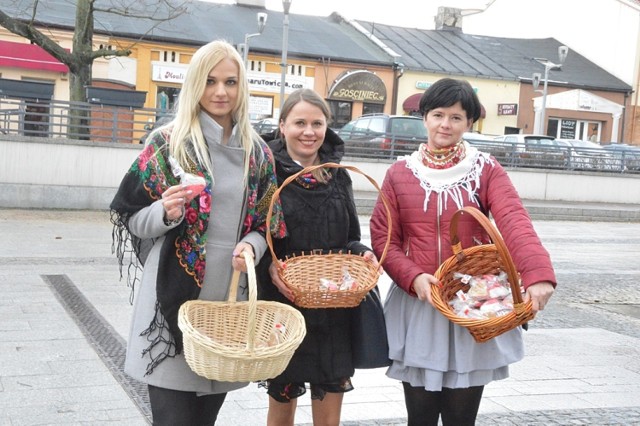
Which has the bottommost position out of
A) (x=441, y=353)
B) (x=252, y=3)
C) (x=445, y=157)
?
(x=441, y=353)

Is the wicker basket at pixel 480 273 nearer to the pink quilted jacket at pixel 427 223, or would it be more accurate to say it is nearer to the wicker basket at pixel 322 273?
the pink quilted jacket at pixel 427 223

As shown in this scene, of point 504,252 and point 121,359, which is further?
point 121,359

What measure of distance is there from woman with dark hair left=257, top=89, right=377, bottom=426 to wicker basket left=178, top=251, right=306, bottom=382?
0.66 ft

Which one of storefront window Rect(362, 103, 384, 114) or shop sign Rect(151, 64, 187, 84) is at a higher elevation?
shop sign Rect(151, 64, 187, 84)

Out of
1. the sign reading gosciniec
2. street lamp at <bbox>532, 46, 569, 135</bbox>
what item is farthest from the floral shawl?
the sign reading gosciniec

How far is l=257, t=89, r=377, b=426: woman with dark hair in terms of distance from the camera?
11.1 feet

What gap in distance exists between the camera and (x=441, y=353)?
3.26m

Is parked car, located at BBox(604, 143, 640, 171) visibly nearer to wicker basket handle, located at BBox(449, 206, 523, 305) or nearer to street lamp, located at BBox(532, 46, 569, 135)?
street lamp, located at BBox(532, 46, 569, 135)

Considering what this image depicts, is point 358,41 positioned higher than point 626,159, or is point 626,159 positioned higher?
point 358,41

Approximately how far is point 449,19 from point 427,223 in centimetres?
4091

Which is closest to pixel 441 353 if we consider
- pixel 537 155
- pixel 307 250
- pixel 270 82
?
pixel 307 250

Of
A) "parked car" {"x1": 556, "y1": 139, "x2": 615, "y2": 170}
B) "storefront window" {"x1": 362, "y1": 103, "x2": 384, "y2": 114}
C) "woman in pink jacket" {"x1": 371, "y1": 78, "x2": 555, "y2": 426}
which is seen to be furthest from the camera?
"storefront window" {"x1": 362, "y1": 103, "x2": 384, "y2": 114}

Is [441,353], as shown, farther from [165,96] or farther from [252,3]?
[252,3]

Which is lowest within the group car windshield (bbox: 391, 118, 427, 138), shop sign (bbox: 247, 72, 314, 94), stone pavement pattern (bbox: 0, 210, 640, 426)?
stone pavement pattern (bbox: 0, 210, 640, 426)
